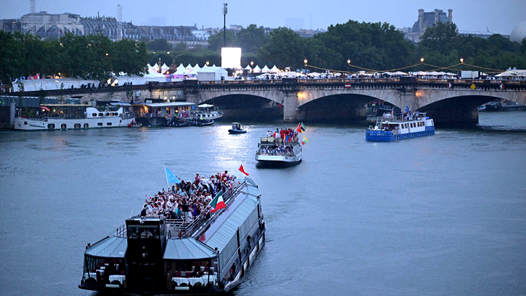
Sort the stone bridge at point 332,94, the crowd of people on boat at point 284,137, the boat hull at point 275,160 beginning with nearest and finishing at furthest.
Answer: the boat hull at point 275,160, the crowd of people on boat at point 284,137, the stone bridge at point 332,94

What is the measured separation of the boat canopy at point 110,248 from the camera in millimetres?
22781

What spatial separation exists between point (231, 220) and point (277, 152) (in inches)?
937

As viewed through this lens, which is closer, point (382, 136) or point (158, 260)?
point (158, 260)

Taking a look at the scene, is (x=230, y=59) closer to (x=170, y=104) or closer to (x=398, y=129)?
(x=170, y=104)

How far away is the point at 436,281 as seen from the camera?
1080 inches

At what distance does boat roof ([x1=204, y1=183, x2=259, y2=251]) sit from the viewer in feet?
80.5

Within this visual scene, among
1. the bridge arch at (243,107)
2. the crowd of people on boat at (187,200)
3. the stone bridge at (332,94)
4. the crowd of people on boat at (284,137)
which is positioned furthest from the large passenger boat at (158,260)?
the bridge arch at (243,107)

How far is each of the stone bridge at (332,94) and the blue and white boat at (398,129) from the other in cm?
648

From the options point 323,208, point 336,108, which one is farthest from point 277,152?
point 336,108

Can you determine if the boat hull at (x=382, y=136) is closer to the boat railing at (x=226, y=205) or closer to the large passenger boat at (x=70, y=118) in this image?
the large passenger boat at (x=70, y=118)

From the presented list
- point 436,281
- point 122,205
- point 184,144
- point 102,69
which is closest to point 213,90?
point 102,69

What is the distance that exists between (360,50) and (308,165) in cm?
7496

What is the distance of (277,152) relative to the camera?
166 feet

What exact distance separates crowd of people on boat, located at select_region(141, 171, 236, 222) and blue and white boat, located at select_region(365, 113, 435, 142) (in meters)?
35.5
